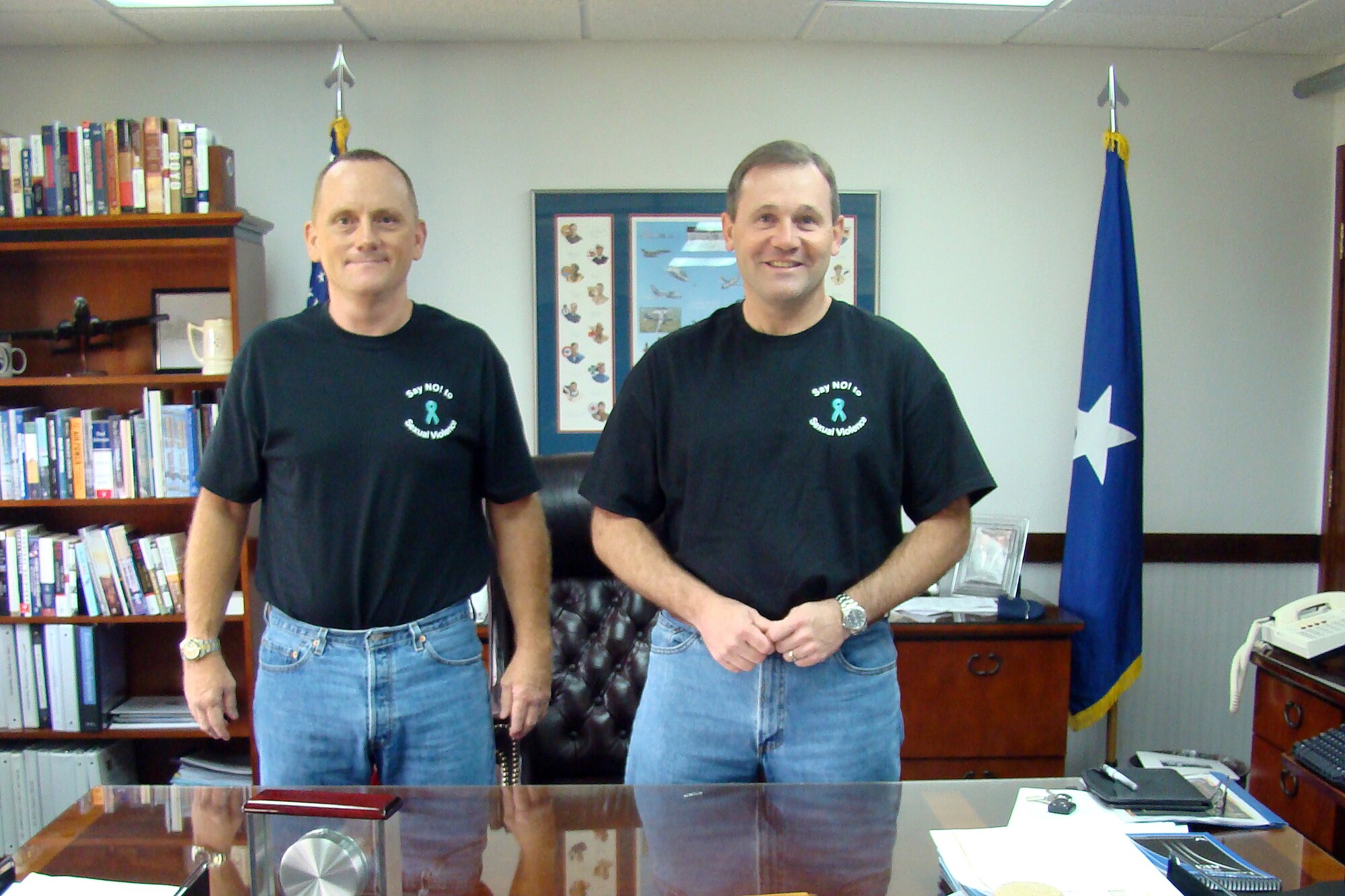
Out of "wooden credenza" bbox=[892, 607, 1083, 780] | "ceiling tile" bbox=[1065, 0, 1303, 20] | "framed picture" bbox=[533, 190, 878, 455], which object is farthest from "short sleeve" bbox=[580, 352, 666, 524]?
"ceiling tile" bbox=[1065, 0, 1303, 20]

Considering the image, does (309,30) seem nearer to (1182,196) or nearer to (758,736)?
(758,736)

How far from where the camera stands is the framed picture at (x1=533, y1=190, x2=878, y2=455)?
10.4 feet

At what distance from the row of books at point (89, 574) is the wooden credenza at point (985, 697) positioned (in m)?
2.11

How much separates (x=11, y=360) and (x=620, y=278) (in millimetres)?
1832

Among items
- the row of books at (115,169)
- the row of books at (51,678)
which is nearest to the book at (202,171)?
the row of books at (115,169)

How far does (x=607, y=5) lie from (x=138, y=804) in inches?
92.3

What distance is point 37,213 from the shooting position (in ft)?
9.16

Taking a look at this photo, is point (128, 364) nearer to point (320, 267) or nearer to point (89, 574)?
point (89, 574)

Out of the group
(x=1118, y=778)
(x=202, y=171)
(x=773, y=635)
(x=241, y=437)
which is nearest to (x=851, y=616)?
(x=773, y=635)

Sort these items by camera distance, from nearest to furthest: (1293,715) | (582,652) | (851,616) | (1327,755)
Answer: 1. (851,616)
2. (1327,755)
3. (582,652)
4. (1293,715)

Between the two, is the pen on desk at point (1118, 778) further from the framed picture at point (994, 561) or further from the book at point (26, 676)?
the book at point (26, 676)

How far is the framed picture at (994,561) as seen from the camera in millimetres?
2994

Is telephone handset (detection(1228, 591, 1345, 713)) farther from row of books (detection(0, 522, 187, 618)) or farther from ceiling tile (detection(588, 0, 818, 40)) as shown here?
row of books (detection(0, 522, 187, 618))

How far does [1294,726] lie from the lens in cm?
237
